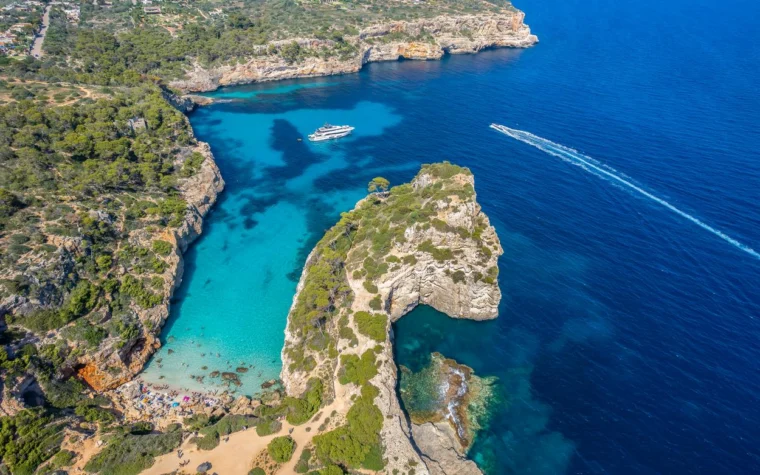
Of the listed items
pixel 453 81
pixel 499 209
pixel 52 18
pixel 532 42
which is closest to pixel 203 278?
pixel 499 209

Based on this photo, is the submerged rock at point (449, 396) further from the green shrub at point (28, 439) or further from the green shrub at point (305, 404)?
the green shrub at point (28, 439)

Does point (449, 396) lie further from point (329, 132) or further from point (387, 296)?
point (329, 132)

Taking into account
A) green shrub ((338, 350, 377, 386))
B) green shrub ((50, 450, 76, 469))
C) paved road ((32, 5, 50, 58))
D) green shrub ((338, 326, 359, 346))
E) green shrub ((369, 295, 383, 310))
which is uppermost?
paved road ((32, 5, 50, 58))

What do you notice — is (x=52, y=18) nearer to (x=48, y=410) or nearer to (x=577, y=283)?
(x=48, y=410)

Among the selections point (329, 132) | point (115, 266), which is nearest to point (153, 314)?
point (115, 266)

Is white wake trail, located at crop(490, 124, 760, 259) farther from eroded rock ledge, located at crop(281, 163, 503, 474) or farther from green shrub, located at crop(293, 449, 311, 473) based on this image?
green shrub, located at crop(293, 449, 311, 473)

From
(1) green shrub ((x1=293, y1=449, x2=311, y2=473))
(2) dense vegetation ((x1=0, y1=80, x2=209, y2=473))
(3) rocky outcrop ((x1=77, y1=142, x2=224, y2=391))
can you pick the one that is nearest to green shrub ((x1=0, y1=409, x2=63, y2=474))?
(2) dense vegetation ((x1=0, y1=80, x2=209, y2=473))
